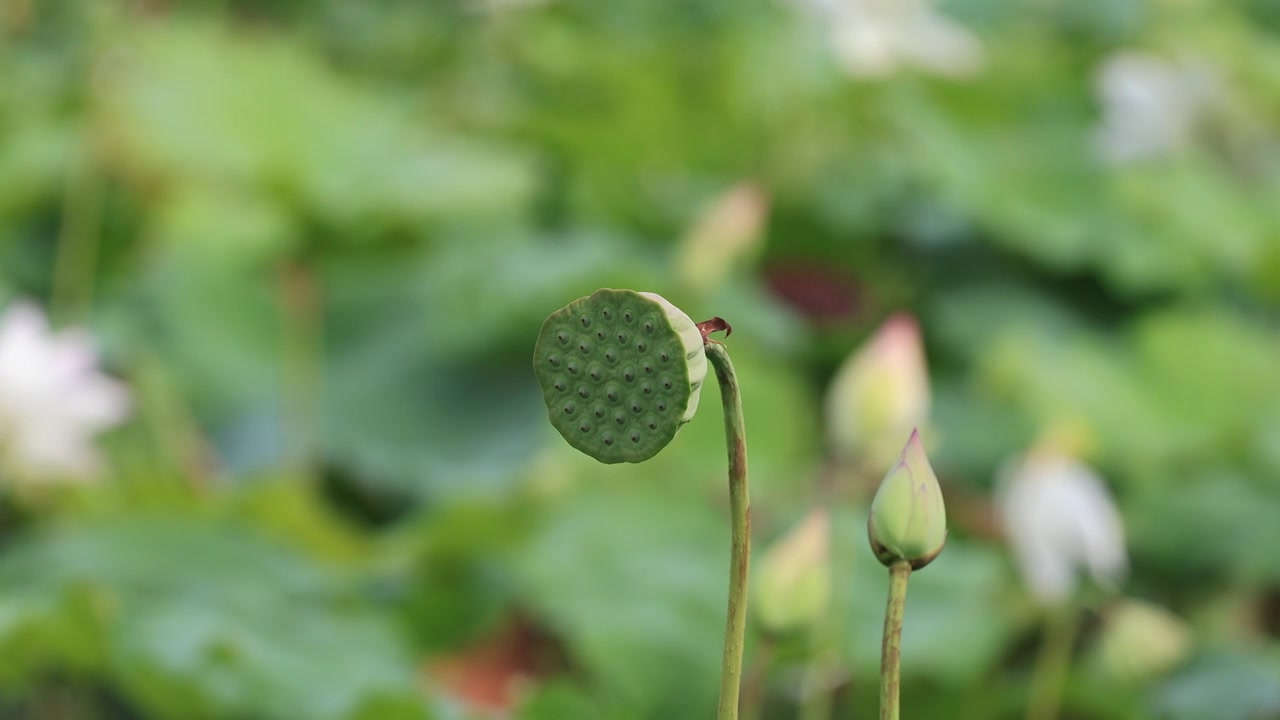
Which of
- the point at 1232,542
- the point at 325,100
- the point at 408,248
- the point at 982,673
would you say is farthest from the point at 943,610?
the point at 325,100

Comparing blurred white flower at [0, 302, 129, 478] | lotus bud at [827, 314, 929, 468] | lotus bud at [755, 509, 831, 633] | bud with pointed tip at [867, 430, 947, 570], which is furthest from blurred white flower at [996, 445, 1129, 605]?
blurred white flower at [0, 302, 129, 478]

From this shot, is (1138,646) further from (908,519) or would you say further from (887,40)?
(887,40)

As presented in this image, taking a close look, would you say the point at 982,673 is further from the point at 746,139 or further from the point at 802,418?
the point at 746,139

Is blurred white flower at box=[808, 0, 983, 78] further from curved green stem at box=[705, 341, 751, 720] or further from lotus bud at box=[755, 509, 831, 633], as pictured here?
curved green stem at box=[705, 341, 751, 720]

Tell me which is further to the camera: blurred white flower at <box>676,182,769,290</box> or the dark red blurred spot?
the dark red blurred spot

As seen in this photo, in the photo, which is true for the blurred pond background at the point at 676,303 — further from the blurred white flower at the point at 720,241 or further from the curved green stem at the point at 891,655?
the curved green stem at the point at 891,655

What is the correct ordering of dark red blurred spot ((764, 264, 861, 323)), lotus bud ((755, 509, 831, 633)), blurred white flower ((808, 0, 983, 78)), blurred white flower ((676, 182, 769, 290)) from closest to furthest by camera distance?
1. lotus bud ((755, 509, 831, 633))
2. blurred white flower ((676, 182, 769, 290))
3. dark red blurred spot ((764, 264, 861, 323))
4. blurred white flower ((808, 0, 983, 78))

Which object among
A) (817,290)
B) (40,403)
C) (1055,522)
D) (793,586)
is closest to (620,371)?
(793,586)
